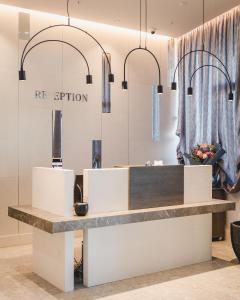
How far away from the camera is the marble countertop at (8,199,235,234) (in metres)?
4.09

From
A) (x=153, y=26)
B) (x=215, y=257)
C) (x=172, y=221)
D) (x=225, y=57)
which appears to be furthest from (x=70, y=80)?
(x=215, y=257)

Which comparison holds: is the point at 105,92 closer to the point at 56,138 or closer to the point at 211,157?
the point at 56,138

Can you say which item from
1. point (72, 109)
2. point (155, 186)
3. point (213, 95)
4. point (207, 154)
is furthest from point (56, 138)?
point (213, 95)

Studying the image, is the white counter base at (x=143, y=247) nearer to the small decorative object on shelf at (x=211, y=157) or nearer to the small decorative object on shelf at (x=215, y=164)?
the small decorative object on shelf at (x=215, y=164)

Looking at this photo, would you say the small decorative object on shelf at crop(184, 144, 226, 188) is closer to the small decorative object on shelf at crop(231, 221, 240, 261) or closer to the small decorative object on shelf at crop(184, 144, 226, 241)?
the small decorative object on shelf at crop(184, 144, 226, 241)

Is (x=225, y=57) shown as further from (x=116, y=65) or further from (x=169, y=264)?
(x=169, y=264)

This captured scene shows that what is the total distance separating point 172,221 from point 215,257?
3.38 ft

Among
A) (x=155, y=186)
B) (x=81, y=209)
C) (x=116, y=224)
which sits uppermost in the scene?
(x=155, y=186)

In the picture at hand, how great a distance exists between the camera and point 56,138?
6.73 metres

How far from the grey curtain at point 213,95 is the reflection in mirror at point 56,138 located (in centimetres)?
244

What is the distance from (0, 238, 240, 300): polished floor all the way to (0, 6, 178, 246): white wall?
67.9 inches

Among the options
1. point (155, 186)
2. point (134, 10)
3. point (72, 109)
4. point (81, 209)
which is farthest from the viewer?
point (72, 109)

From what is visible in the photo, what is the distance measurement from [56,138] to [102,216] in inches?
106

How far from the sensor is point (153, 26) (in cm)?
712
